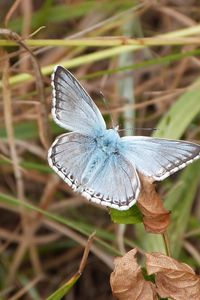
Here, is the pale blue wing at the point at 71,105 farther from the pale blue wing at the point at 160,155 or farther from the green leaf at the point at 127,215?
the green leaf at the point at 127,215

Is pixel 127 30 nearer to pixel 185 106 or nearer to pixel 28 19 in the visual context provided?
pixel 28 19

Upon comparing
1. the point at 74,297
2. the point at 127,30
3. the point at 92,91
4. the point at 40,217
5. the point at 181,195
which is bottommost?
the point at 74,297

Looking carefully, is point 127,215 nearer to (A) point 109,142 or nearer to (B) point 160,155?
(B) point 160,155

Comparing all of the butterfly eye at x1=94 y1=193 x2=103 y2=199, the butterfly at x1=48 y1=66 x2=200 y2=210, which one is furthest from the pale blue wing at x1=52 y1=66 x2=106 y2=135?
the butterfly eye at x1=94 y1=193 x2=103 y2=199

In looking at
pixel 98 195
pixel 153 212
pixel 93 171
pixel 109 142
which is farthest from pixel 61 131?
pixel 153 212

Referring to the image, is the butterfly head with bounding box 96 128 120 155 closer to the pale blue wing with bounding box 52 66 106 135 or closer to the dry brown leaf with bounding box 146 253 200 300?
the pale blue wing with bounding box 52 66 106 135

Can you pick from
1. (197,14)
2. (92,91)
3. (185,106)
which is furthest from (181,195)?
(197,14)
